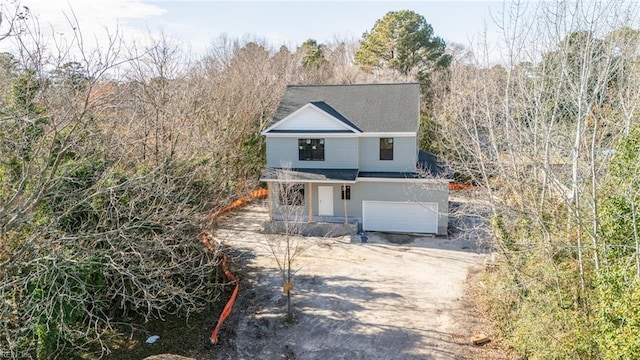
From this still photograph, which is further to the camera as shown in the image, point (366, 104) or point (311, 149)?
point (366, 104)

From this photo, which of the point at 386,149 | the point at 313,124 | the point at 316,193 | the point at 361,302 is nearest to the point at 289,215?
the point at 316,193

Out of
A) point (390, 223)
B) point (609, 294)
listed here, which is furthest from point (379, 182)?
point (609, 294)

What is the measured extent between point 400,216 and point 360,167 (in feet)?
10.7

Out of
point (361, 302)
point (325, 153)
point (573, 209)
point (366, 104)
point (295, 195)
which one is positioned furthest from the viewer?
point (366, 104)

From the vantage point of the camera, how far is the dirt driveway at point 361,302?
12.0 metres

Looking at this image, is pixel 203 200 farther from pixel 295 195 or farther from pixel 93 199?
pixel 295 195

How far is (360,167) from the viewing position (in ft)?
72.7

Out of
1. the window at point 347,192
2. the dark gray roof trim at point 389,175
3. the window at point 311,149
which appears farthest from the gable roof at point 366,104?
the window at point 347,192

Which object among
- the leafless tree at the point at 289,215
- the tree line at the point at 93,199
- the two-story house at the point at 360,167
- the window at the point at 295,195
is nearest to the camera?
the tree line at the point at 93,199

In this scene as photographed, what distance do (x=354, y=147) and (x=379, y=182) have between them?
7.32ft

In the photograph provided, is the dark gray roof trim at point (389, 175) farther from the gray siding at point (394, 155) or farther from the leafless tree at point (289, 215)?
the leafless tree at point (289, 215)

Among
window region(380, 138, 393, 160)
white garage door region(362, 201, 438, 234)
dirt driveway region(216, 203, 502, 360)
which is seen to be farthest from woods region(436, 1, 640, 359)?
window region(380, 138, 393, 160)

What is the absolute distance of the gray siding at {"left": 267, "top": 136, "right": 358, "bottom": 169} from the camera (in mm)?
21844

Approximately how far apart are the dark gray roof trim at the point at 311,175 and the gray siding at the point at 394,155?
36.2 inches
